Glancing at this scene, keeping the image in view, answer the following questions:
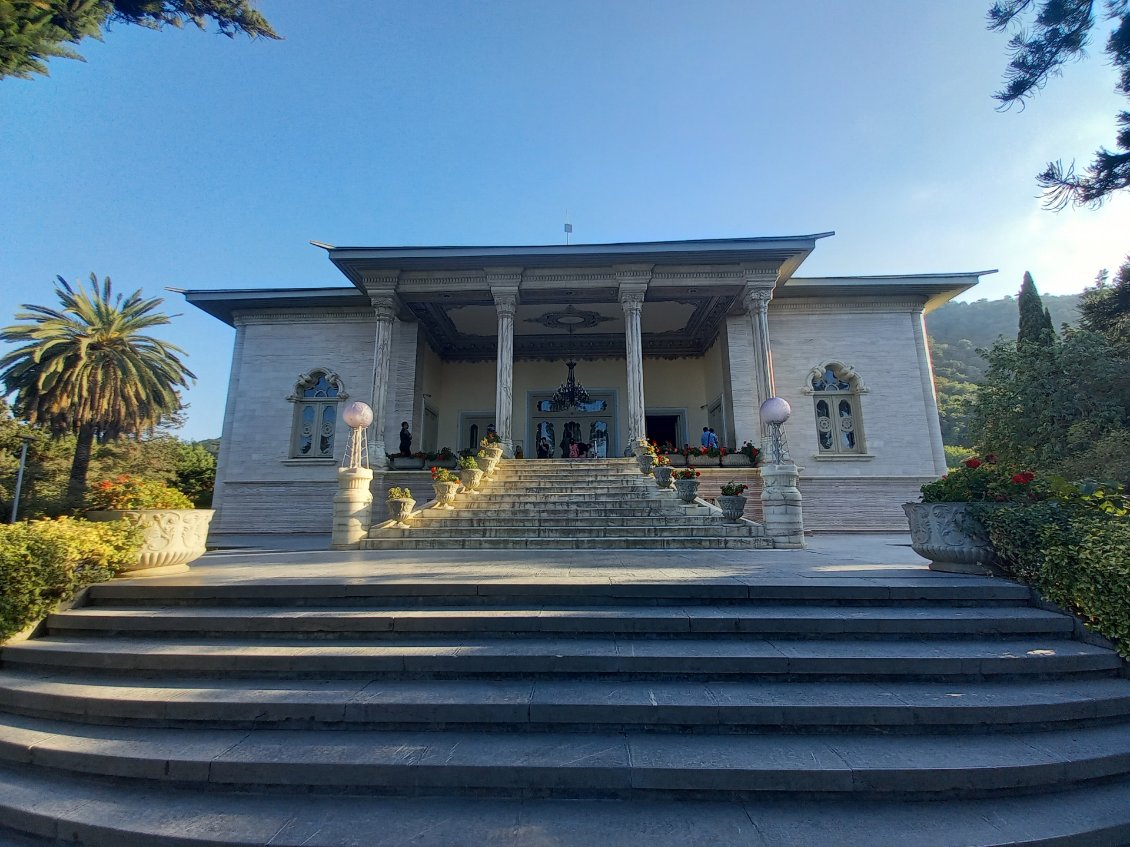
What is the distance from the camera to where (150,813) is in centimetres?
248

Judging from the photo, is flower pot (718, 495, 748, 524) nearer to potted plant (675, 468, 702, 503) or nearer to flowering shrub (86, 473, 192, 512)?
potted plant (675, 468, 702, 503)

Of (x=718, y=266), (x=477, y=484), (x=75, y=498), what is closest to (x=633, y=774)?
(x=477, y=484)

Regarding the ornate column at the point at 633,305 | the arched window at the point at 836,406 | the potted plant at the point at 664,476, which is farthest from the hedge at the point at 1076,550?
the arched window at the point at 836,406

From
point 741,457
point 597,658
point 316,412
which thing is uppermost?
point 316,412

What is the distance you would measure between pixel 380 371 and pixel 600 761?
12.9m

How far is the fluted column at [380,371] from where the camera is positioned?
44.1 ft

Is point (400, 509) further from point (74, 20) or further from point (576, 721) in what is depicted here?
point (74, 20)

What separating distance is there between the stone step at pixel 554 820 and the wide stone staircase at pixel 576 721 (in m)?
0.01

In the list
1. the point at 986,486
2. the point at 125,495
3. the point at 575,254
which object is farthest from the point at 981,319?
the point at 125,495

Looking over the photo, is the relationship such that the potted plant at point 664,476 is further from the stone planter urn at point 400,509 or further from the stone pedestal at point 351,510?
the stone pedestal at point 351,510

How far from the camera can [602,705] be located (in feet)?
9.69

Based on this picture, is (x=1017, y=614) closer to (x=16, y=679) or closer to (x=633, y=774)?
(x=633, y=774)

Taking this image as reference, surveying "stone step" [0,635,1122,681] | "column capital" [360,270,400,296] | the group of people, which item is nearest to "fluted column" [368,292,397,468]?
"column capital" [360,270,400,296]

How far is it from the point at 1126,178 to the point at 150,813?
548 inches
